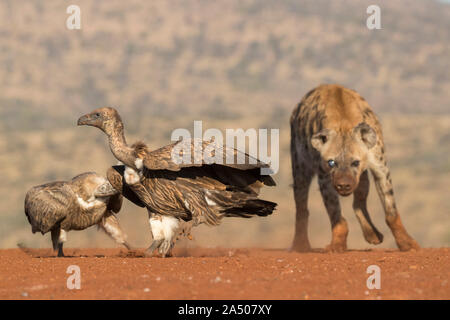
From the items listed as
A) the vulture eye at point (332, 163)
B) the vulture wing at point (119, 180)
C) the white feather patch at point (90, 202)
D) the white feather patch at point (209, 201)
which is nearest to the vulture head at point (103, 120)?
the vulture wing at point (119, 180)

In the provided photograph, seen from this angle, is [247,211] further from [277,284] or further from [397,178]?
[397,178]

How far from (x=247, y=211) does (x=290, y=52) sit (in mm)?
55623

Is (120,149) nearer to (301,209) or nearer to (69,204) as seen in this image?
(69,204)

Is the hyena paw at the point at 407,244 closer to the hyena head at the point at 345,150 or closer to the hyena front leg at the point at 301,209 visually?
the hyena head at the point at 345,150

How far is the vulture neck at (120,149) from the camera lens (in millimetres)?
9289

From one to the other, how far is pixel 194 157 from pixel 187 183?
0.42 meters

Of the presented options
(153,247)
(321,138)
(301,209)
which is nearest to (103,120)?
(153,247)

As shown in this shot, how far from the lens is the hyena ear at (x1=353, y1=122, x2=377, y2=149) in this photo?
35.8ft

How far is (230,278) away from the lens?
6812mm

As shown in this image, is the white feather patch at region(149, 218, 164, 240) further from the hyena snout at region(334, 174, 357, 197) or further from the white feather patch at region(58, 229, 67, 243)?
the hyena snout at region(334, 174, 357, 197)

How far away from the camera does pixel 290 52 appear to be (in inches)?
2530

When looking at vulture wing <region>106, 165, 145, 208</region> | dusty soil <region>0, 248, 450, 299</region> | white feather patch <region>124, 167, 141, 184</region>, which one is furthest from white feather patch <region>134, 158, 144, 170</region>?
dusty soil <region>0, 248, 450, 299</region>

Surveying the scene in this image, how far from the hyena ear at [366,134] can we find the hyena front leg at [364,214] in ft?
5.03

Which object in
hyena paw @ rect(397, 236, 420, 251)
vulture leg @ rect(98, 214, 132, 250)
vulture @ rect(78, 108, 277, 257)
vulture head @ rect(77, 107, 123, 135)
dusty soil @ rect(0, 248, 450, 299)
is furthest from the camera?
hyena paw @ rect(397, 236, 420, 251)
